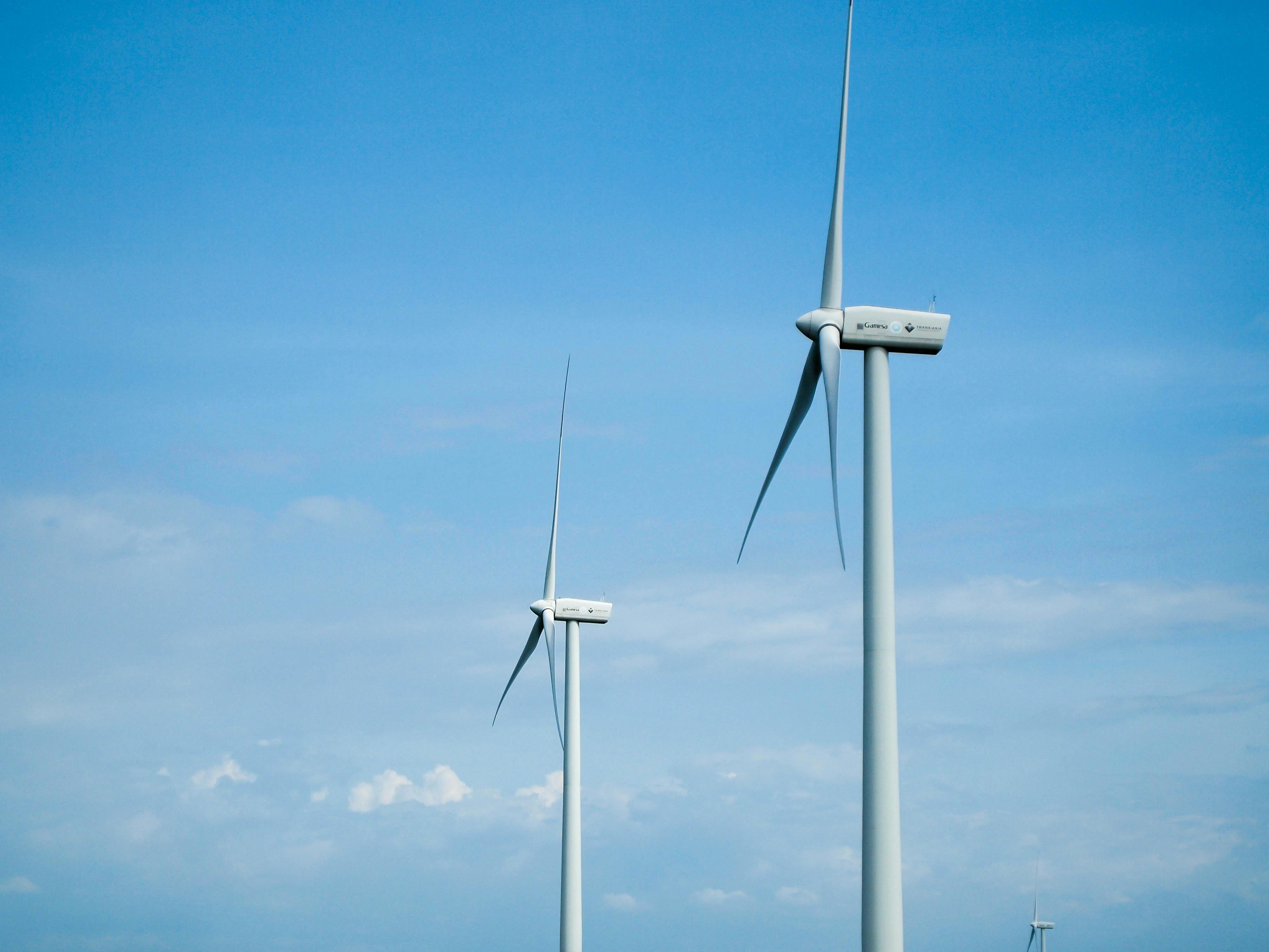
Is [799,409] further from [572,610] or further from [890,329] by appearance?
[572,610]

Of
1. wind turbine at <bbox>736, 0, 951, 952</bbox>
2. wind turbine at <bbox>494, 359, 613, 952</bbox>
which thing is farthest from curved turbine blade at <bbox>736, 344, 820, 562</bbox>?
wind turbine at <bbox>494, 359, 613, 952</bbox>

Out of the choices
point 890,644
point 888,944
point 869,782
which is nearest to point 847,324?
point 890,644

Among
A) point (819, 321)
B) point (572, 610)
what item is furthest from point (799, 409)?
point (572, 610)

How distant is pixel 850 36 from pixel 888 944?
20457 millimetres

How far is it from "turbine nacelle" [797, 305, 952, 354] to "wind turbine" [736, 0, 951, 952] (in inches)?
0.6

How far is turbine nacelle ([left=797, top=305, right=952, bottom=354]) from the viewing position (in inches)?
1222

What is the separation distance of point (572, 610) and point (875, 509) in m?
32.1

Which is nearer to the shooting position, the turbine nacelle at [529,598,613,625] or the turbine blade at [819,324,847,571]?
the turbine blade at [819,324,847,571]

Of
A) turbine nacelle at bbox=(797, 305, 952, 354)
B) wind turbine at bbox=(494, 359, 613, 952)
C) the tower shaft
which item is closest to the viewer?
the tower shaft

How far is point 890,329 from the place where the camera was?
31.1 meters

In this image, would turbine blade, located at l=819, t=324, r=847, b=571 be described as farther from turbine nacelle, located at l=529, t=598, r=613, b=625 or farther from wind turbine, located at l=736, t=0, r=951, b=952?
turbine nacelle, located at l=529, t=598, r=613, b=625

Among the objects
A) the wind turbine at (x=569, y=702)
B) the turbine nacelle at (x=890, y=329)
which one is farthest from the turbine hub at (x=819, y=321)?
the wind turbine at (x=569, y=702)

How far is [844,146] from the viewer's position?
113 ft

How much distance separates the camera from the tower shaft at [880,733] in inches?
1046
